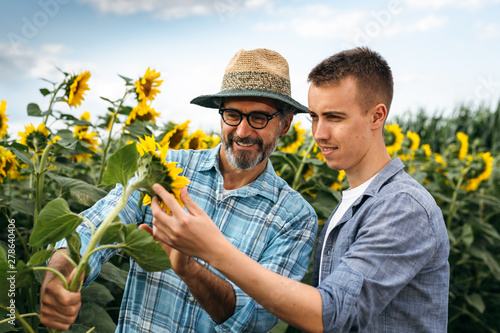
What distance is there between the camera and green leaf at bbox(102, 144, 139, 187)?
999 mm

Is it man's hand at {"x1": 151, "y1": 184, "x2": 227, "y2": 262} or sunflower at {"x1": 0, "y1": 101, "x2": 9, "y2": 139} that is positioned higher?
sunflower at {"x1": 0, "y1": 101, "x2": 9, "y2": 139}

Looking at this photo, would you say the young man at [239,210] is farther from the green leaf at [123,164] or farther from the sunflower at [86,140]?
the sunflower at [86,140]

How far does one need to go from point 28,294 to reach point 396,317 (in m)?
1.21

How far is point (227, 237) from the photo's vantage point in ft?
5.47

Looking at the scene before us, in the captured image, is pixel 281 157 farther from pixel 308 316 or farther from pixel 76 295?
pixel 76 295

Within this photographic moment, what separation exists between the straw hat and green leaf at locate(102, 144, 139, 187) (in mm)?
730

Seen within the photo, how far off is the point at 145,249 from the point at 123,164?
0.19 m

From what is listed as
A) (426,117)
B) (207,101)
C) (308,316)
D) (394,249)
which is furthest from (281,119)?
(426,117)

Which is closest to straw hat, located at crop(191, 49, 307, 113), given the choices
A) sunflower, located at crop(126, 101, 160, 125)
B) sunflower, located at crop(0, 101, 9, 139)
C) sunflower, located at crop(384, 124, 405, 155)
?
sunflower, located at crop(126, 101, 160, 125)

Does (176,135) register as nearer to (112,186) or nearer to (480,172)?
(112,186)

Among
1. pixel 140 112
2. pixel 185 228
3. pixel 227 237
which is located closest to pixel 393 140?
pixel 140 112

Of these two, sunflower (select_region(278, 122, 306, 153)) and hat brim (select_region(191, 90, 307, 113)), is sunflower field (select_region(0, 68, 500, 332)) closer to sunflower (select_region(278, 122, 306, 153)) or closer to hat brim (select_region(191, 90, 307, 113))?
sunflower (select_region(278, 122, 306, 153))

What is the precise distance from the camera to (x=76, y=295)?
38.0 inches

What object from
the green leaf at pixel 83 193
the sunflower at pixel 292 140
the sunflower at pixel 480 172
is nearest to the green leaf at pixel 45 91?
the green leaf at pixel 83 193
